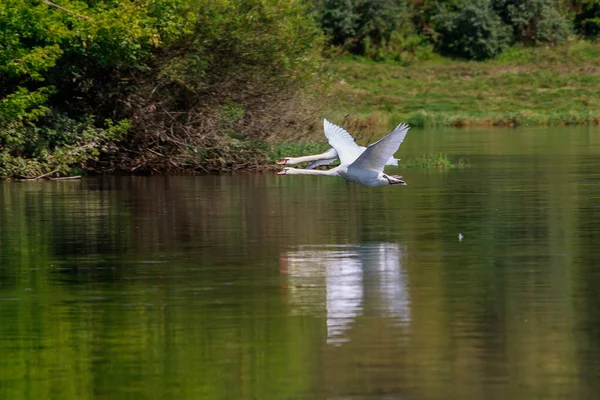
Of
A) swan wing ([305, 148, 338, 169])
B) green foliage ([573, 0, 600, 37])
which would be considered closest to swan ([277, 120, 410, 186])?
swan wing ([305, 148, 338, 169])

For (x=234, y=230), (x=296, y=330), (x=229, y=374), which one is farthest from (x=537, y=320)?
(x=234, y=230)

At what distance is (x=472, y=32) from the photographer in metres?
70.6

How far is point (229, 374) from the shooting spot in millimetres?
8781

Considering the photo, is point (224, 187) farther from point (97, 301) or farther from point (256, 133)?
point (97, 301)

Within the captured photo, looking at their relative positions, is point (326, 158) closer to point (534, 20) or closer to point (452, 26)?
point (452, 26)

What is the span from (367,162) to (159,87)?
1185cm

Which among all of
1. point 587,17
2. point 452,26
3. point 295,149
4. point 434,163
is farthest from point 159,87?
point 587,17

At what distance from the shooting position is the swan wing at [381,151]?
16.5 m

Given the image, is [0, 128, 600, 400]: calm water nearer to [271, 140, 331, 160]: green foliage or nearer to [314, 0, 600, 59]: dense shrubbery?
[271, 140, 331, 160]: green foliage

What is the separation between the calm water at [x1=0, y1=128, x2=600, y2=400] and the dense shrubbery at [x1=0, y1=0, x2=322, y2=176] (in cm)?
465

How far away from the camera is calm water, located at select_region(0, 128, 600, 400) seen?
861 centimetres

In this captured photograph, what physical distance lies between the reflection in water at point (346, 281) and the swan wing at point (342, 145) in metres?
3.20

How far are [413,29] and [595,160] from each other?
44.2 meters

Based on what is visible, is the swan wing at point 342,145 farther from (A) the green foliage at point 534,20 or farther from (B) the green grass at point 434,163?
(A) the green foliage at point 534,20
